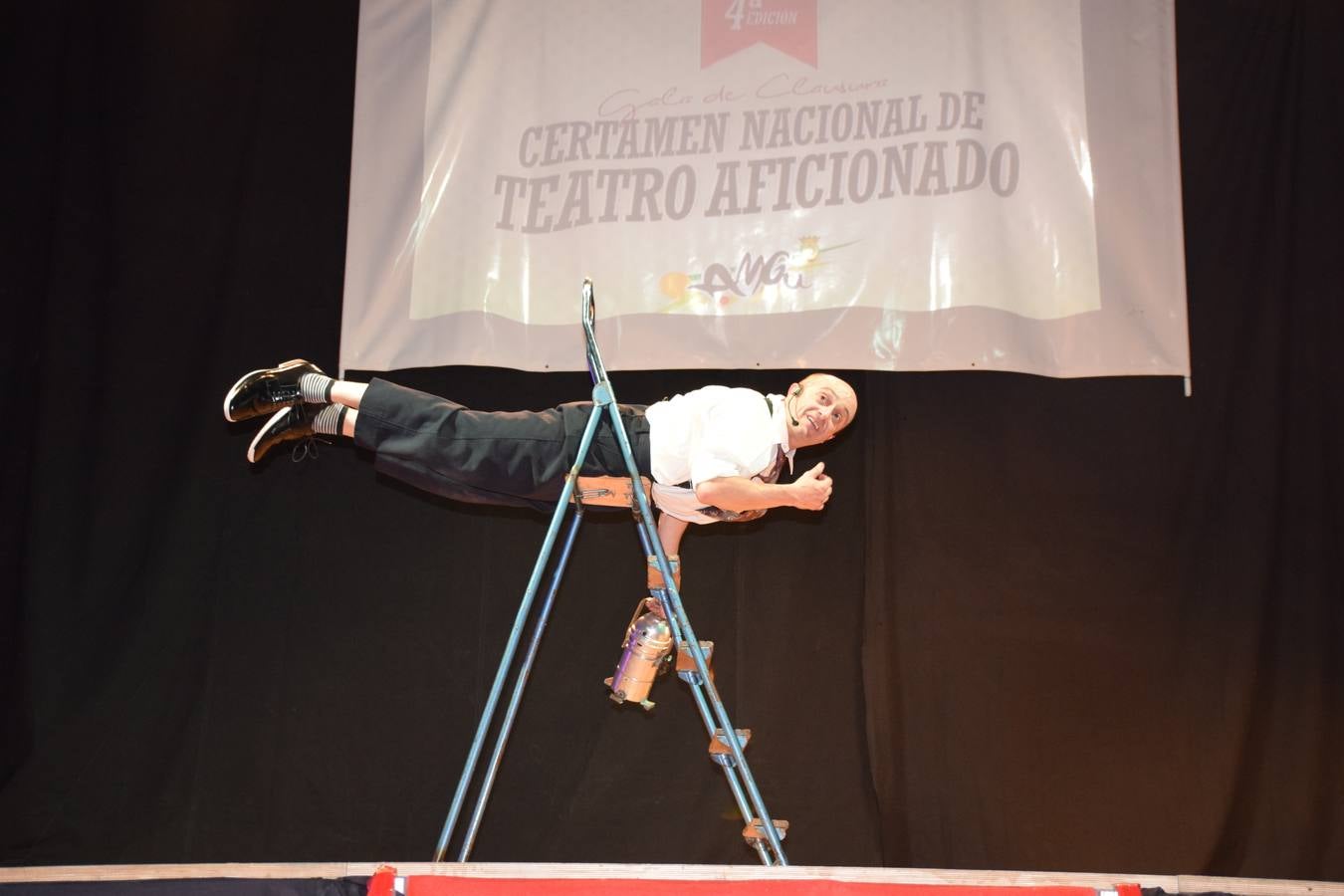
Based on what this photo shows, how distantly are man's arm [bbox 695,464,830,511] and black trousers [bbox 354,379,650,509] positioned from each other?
0.26 meters

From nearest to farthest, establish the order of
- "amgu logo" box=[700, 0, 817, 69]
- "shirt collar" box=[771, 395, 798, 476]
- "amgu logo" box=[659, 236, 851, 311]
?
1. "shirt collar" box=[771, 395, 798, 476]
2. "amgu logo" box=[659, 236, 851, 311]
3. "amgu logo" box=[700, 0, 817, 69]

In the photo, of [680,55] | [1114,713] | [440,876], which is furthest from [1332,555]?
[440,876]

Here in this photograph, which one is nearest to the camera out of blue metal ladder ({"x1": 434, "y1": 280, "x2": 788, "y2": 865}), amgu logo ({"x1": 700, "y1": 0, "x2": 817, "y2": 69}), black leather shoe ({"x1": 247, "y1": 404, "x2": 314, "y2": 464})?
blue metal ladder ({"x1": 434, "y1": 280, "x2": 788, "y2": 865})

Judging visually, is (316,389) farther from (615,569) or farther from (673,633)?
(615,569)

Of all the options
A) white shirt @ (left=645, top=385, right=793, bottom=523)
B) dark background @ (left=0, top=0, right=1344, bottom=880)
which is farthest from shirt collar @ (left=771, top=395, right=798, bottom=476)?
dark background @ (left=0, top=0, right=1344, bottom=880)

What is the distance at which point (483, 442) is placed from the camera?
2.84m

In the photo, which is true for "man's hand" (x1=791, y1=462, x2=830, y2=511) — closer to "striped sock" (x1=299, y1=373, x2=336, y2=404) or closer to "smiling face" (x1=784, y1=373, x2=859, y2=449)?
"smiling face" (x1=784, y1=373, x2=859, y2=449)

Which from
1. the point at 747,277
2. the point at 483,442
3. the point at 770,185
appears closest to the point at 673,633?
the point at 483,442

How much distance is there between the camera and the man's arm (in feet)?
8.92

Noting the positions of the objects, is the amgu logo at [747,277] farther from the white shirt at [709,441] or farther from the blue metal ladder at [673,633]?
the blue metal ladder at [673,633]

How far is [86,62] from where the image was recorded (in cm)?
438

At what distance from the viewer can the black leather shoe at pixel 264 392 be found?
2926 mm

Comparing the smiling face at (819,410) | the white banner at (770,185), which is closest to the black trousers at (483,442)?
the smiling face at (819,410)

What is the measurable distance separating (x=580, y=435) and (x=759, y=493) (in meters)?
0.51
